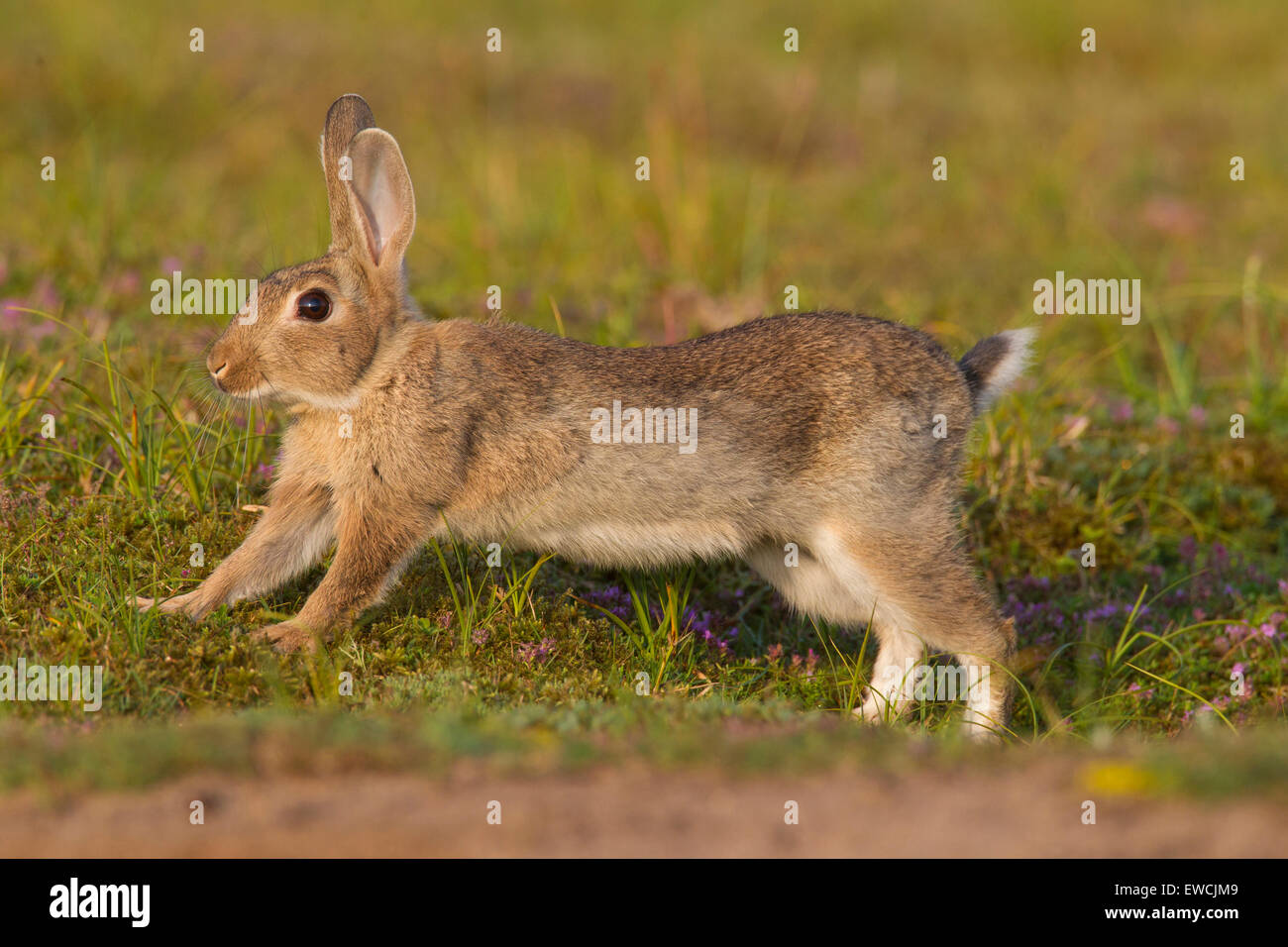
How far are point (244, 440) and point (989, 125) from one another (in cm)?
1014

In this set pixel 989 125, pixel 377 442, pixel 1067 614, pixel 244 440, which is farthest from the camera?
pixel 989 125

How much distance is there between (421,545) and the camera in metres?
5.50

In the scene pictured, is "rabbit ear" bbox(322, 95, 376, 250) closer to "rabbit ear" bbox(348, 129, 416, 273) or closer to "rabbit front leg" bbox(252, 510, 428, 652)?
"rabbit ear" bbox(348, 129, 416, 273)

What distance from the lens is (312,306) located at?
214 inches

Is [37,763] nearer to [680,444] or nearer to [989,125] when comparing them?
[680,444]

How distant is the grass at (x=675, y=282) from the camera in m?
5.65

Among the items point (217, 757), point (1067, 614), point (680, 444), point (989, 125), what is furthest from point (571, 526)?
point (989, 125)

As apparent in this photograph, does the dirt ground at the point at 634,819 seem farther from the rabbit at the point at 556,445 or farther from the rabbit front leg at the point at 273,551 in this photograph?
the rabbit front leg at the point at 273,551

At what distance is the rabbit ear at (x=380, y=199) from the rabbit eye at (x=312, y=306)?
24 cm

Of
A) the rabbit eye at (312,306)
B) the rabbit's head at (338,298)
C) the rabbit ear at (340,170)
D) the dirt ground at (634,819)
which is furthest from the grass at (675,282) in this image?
the rabbit ear at (340,170)

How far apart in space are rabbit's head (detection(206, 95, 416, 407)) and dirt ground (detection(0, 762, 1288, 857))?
2018 millimetres

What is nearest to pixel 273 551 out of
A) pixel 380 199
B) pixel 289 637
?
pixel 289 637

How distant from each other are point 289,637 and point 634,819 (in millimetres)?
2206

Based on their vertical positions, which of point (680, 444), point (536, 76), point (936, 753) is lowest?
point (936, 753)
